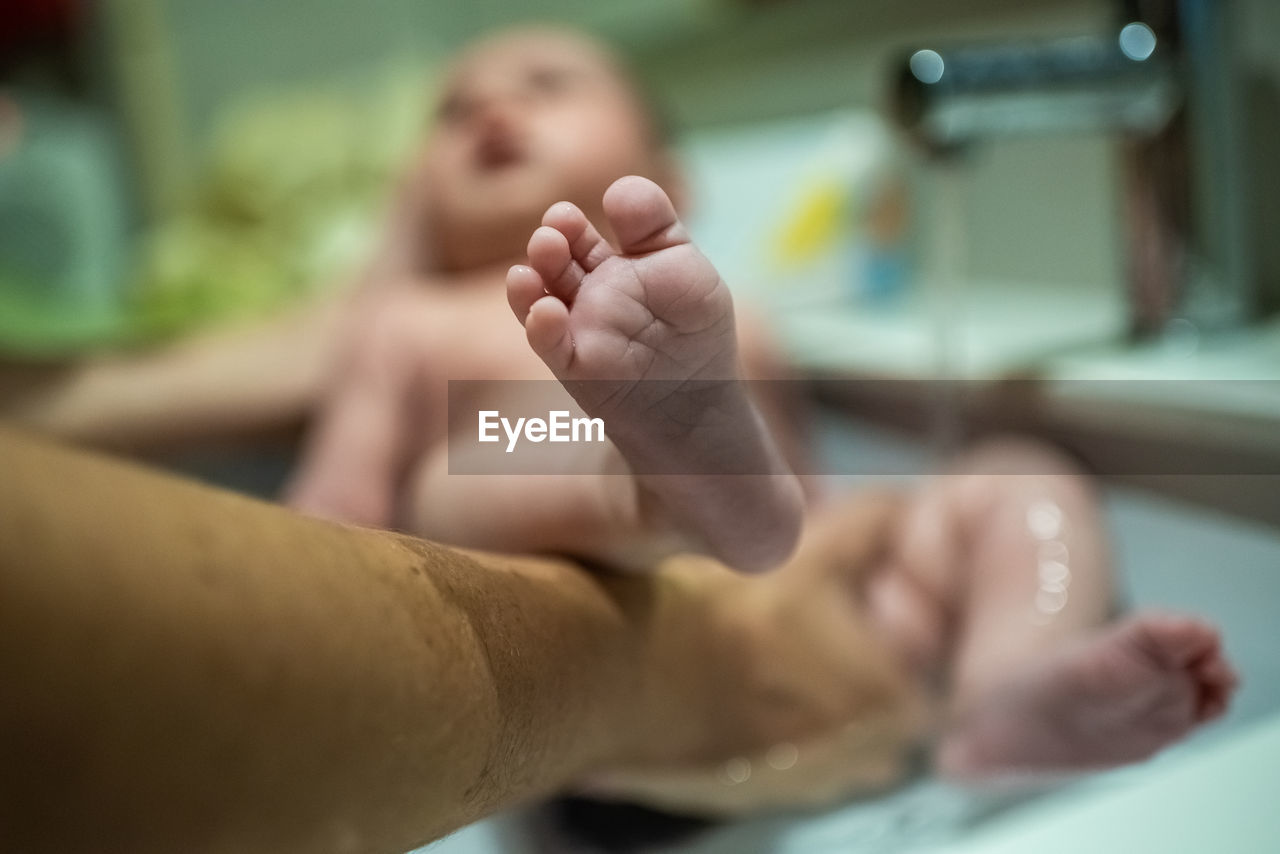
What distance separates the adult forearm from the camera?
0.59 feet

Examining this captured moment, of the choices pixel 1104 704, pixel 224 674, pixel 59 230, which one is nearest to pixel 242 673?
pixel 224 674

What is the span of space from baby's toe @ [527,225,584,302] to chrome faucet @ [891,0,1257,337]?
410 millimetres

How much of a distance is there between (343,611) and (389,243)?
631 mm

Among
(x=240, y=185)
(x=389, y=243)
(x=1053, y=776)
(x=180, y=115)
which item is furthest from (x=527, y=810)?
(x=180, y=115)

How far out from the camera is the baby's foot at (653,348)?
29 cm

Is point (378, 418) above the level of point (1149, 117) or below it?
below

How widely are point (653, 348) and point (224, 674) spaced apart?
151 mm

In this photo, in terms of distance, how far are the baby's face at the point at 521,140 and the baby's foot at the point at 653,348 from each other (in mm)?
19

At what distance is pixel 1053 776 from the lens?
0.42 meters

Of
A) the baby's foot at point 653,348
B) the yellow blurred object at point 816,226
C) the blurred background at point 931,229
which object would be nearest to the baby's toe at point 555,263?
the baby's foot at point 653,348

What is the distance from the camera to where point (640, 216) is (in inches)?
11.4

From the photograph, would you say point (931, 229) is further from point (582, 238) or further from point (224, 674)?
point (224, 674)

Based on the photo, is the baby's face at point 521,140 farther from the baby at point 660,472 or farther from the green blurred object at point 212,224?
the green blurred object at point 212,224

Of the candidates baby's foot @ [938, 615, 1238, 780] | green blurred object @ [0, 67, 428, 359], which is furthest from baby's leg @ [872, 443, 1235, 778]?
green blurred object @ [0, 67, 428, 359]
